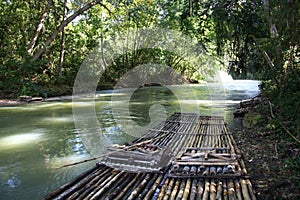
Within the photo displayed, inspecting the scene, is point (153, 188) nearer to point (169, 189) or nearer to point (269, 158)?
point (169, 189)

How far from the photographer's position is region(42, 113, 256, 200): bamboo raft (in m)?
3.00

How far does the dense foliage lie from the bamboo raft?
90 centimetres

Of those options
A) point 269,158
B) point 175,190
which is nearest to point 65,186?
point 175,190

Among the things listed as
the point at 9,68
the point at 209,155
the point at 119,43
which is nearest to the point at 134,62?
the point at 119,43

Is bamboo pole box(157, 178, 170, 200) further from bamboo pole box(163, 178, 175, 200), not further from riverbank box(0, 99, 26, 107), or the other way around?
riverbank box(0, 99, 26, 107)

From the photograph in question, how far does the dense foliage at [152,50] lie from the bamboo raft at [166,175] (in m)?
0.90

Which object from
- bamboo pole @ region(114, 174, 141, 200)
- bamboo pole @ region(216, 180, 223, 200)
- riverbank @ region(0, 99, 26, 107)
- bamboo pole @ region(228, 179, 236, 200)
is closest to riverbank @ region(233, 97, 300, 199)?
bamboo pole @ region(228, 179, 236, 200)

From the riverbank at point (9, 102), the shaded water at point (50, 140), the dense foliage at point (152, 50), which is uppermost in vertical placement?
the dense foliage at point (152, 50)

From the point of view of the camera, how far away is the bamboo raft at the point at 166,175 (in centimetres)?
300

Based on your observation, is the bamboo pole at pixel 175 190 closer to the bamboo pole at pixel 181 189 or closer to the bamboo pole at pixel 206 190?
the bamboo pole at pixel 181 189

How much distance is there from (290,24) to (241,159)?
2.00 meters

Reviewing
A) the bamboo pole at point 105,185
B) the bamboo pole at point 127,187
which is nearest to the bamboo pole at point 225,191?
the bamboo pole at point 127,187

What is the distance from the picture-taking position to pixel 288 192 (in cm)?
309

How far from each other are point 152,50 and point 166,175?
22657mm
